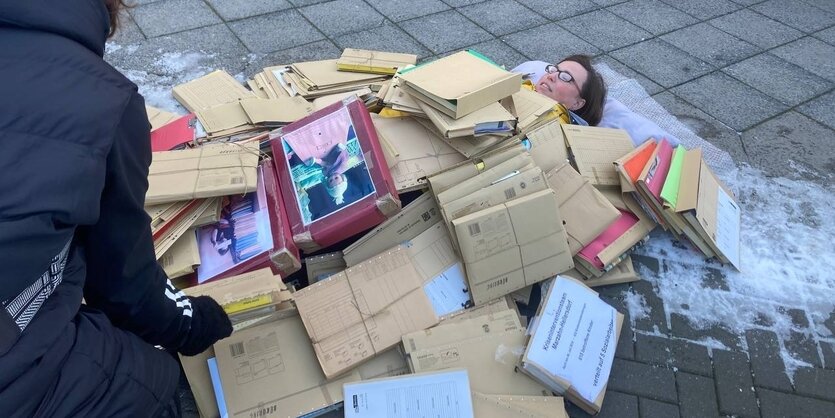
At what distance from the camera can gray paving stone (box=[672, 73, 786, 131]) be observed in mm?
4047

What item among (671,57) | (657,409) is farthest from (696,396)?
(671,57)

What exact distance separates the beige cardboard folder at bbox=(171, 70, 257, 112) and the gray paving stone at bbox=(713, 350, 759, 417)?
285cm

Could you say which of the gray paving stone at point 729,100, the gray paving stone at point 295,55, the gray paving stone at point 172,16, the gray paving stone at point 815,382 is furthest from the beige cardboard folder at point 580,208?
the gray paving stone at point 172,16

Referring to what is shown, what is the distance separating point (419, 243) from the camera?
2.60 metres

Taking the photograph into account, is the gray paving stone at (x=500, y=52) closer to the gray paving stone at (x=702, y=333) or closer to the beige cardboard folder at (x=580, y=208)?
the beige cardboard folder at (x=580, y=208)

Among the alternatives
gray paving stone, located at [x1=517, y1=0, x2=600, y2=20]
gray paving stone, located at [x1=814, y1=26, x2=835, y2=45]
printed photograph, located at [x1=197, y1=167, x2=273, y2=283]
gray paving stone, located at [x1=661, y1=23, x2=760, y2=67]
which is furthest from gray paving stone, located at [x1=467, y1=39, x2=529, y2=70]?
→ gray paving stone, located at [x1=814, y1=26, x2=835, y2=45]

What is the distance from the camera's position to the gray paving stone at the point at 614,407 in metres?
2.28

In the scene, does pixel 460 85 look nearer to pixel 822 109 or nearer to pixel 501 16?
pixel 501 16

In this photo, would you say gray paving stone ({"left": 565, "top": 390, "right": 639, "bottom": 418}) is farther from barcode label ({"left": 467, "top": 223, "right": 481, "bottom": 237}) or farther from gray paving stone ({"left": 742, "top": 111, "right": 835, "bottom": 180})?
gray paving stone ({"left": 742, "top": 111, "right": 835, "bottom": 180})

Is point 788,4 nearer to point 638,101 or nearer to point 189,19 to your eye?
point 638,101

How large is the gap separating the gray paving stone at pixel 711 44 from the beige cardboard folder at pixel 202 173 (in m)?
4.03

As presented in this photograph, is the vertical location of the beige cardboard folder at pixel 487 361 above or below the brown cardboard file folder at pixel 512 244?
below

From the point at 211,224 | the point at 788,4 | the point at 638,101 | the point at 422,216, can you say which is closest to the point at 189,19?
the point at 211,224

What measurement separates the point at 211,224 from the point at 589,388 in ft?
5.92
